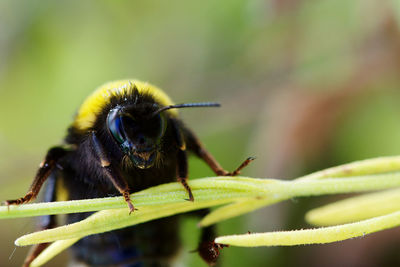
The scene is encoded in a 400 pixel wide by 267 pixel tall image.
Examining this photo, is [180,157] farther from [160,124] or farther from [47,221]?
[47,221]

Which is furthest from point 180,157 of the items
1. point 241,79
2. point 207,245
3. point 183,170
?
point 241,79

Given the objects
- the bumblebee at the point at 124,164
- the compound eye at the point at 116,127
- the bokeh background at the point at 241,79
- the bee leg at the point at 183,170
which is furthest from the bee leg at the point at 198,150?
the bokeh background at the point at 241,79

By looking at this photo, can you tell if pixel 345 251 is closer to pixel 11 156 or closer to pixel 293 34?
pixel 293 34

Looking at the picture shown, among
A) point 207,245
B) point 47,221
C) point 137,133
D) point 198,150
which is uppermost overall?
point 137,133

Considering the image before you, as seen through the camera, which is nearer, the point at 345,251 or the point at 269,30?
the point at 345,251

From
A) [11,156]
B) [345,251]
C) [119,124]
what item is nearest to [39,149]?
[11,156]

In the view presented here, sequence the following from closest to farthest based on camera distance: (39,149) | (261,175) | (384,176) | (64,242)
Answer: (64,242)
(384,176)
(261,175)
(39,149)

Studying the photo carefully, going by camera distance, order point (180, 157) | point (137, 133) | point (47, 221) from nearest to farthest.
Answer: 1. point (137, 133)
2. point (180, 157)
3. point (47, 221)
